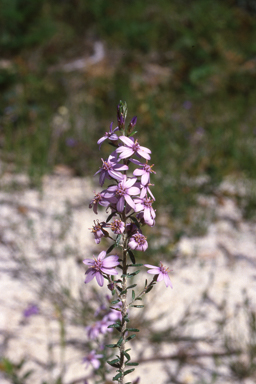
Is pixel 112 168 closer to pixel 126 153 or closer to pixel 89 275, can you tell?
pixel 126 153

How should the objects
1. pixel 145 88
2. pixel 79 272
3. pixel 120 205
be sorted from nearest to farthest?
pixel 120 205 < pixel 79 272 < pixel 145 88

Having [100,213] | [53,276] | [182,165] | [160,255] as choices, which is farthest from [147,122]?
[53,276]

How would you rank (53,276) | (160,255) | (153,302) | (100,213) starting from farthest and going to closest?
(100,213), (160,255), (53,276), (153,302)

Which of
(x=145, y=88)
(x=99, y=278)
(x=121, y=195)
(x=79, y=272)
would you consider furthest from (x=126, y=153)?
(x=145, y=88)

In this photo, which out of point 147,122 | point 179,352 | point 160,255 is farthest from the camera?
point 147,122

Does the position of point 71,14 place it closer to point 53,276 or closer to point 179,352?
point 53,276

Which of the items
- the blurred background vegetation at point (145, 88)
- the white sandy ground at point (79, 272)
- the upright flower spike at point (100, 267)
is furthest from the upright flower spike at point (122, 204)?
the blurred background vegetation at point (145, 88)
